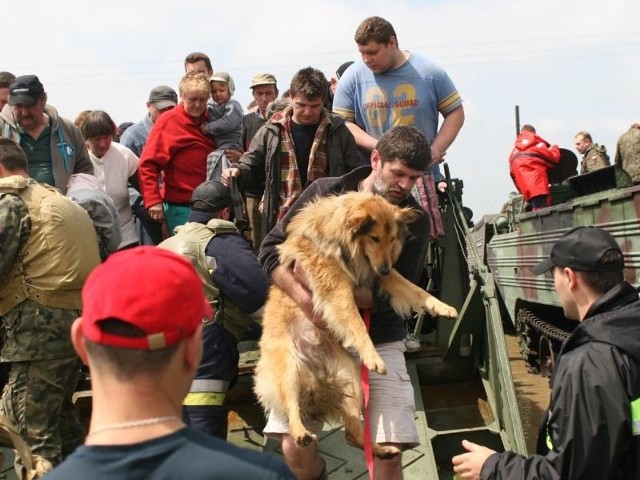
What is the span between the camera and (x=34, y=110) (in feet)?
20.3

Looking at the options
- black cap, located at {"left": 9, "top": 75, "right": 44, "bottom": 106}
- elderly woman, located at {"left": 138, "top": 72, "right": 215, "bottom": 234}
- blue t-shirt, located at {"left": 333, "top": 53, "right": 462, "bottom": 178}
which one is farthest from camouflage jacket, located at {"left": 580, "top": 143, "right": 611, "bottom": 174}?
black cap, located at {"left": 9, "top": 75, "right": 44, "bottom": 106}

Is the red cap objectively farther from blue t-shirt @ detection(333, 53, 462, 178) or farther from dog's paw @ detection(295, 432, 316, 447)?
blue t-shirt @ detection(333, 53, 462, 178)

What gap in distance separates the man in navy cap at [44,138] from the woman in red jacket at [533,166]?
25.4 ft

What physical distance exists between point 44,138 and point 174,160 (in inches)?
45.4

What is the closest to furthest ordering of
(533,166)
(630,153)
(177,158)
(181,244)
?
1. (181,244)
2. (177,158)
3. (630,153)
4. (533,166)

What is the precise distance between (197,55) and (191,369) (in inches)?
287

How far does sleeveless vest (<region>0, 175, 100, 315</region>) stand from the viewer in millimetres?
4941

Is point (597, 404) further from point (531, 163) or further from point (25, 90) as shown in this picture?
point (531, 163)

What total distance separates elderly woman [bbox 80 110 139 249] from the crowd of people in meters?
0.01

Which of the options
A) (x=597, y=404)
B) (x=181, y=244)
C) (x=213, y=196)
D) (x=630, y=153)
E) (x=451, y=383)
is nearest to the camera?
(x=597, y=404)

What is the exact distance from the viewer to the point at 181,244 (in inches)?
206

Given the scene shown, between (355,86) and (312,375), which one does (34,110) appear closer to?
(355,86)

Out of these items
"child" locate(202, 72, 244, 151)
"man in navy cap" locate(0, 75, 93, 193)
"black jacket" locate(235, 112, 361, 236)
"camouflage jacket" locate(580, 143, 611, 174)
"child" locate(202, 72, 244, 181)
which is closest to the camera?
"black jacket" locate(235, 112, 361, 236)

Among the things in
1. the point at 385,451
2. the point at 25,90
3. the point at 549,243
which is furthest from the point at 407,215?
the point at 549,243
